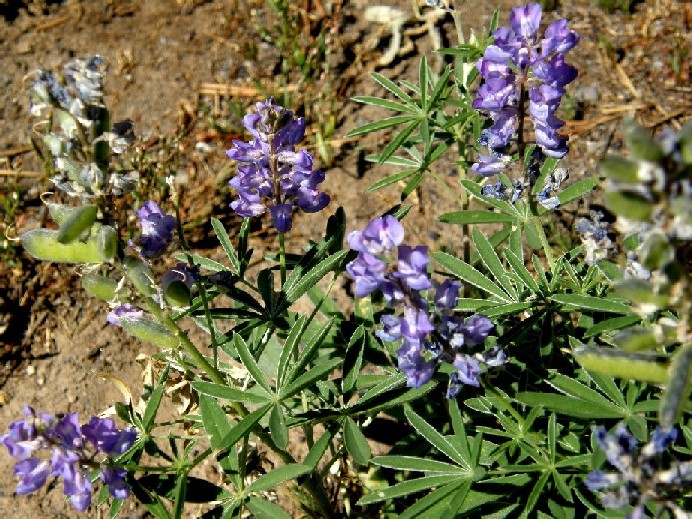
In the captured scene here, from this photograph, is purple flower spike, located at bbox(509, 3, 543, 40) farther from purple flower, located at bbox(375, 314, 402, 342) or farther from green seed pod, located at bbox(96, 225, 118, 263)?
green seed pod, located at bbox(96, 225, 118, 263)

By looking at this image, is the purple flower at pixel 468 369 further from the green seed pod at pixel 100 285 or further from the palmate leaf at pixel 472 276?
the green seed pod at pixel 100 285

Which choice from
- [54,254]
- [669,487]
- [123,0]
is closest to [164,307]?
[54,254]

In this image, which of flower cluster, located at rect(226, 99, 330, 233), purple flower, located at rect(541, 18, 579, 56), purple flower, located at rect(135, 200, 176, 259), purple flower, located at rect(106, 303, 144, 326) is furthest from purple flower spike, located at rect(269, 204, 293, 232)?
purple flower, located at rect(541, 18, 579, 56)

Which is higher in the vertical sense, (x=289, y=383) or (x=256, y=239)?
(x=289, y=383)

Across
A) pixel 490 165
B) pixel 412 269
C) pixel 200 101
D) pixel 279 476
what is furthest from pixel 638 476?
pixel 200 101

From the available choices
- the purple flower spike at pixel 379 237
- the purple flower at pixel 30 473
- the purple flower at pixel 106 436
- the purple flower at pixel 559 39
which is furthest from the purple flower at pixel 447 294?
the purple flower at pixel 30 473

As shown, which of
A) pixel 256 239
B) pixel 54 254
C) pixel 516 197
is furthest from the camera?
pixel 256 239

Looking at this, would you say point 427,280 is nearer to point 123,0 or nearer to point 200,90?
point 200,90
